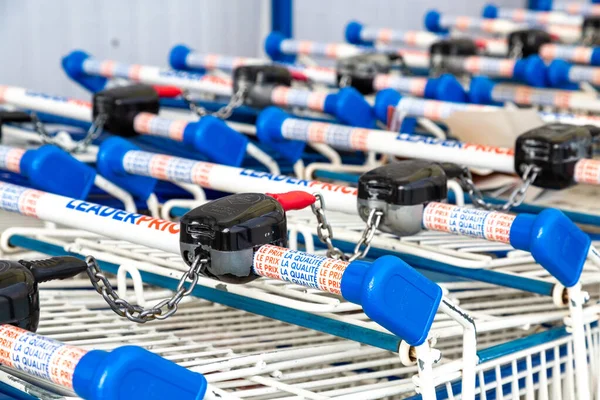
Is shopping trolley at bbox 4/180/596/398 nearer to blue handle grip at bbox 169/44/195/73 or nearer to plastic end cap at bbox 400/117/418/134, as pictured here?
plastic end cap at bbox 400/117/418/134

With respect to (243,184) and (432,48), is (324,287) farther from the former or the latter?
(432,48)

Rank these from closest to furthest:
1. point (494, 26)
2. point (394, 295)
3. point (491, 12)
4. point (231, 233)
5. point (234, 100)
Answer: point (394, 295) → point (231, 233) → point (234, 100) → point (494, 26) → point (491, 12)

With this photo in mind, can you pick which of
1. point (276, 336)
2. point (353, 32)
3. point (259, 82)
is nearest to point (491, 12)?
point (353, 32)

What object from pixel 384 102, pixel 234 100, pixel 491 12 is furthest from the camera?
pixel 491 12

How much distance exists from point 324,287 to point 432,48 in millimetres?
2360

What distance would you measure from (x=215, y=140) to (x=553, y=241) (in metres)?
1.04

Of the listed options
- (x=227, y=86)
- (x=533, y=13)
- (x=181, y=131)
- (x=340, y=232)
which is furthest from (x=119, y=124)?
(x=533, y=13)

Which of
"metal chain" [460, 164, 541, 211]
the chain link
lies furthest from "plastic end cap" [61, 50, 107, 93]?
the chain link

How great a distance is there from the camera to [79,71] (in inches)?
139

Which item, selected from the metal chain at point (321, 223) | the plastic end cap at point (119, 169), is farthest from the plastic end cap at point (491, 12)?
the metal chain at point (321, 223)

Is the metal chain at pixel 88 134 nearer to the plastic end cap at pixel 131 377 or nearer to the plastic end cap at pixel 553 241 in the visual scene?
the plastic end cap at pixel 553 241

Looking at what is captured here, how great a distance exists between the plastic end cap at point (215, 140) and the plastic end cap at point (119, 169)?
0.13 meters

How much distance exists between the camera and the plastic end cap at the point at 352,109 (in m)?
2.74

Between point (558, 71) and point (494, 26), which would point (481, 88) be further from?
point (494, 26)
